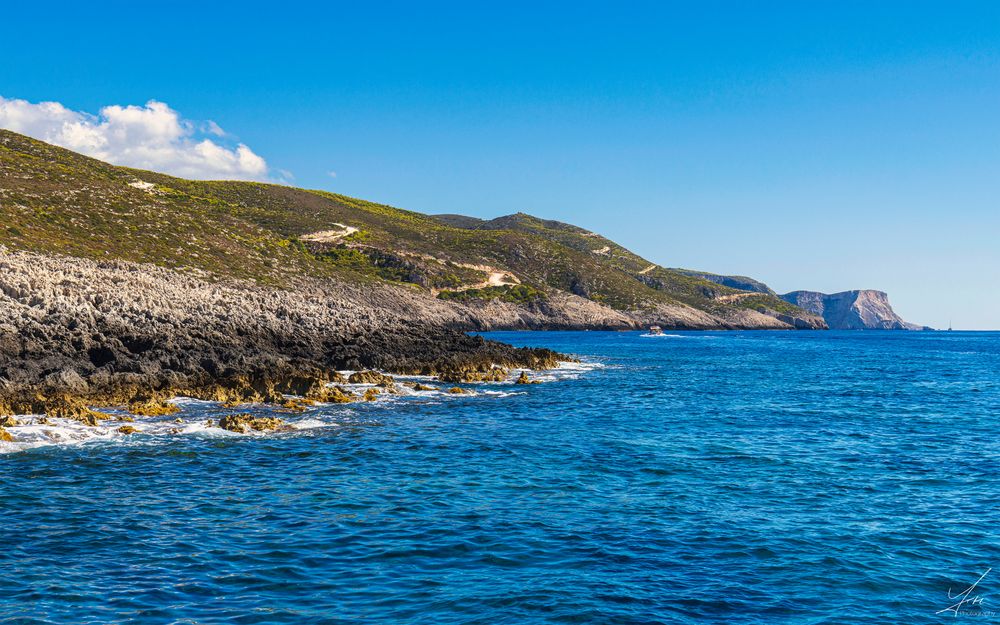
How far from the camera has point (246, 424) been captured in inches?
1134

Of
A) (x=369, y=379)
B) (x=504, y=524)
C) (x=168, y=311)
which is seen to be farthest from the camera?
(x=168, y=311)

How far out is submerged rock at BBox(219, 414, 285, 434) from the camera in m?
28.4

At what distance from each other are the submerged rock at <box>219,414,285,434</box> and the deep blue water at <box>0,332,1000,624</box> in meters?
1.33

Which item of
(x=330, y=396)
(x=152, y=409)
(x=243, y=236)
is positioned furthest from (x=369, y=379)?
(x=243, y=236)

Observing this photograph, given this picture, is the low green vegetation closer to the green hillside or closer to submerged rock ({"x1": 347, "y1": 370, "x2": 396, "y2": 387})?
the green hillside

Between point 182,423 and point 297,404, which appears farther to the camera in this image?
point 297,404

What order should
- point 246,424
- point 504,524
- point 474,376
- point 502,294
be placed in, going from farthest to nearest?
1. point 502,294
2. point 474,376
3. point 246,424
4. point 504,524

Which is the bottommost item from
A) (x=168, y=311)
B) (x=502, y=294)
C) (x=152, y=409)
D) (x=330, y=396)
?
(x=152, y=409)

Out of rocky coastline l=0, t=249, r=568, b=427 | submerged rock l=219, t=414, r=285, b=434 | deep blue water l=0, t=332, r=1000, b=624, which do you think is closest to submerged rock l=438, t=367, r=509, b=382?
rocky coastline l=0, t=249, r=568, b=427

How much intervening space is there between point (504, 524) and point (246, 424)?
15541 millimetres

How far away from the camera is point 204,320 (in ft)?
171

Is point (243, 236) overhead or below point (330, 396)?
overhead

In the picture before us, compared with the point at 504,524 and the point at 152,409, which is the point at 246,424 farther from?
the point at 504,524

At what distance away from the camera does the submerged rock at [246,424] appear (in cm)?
2841
